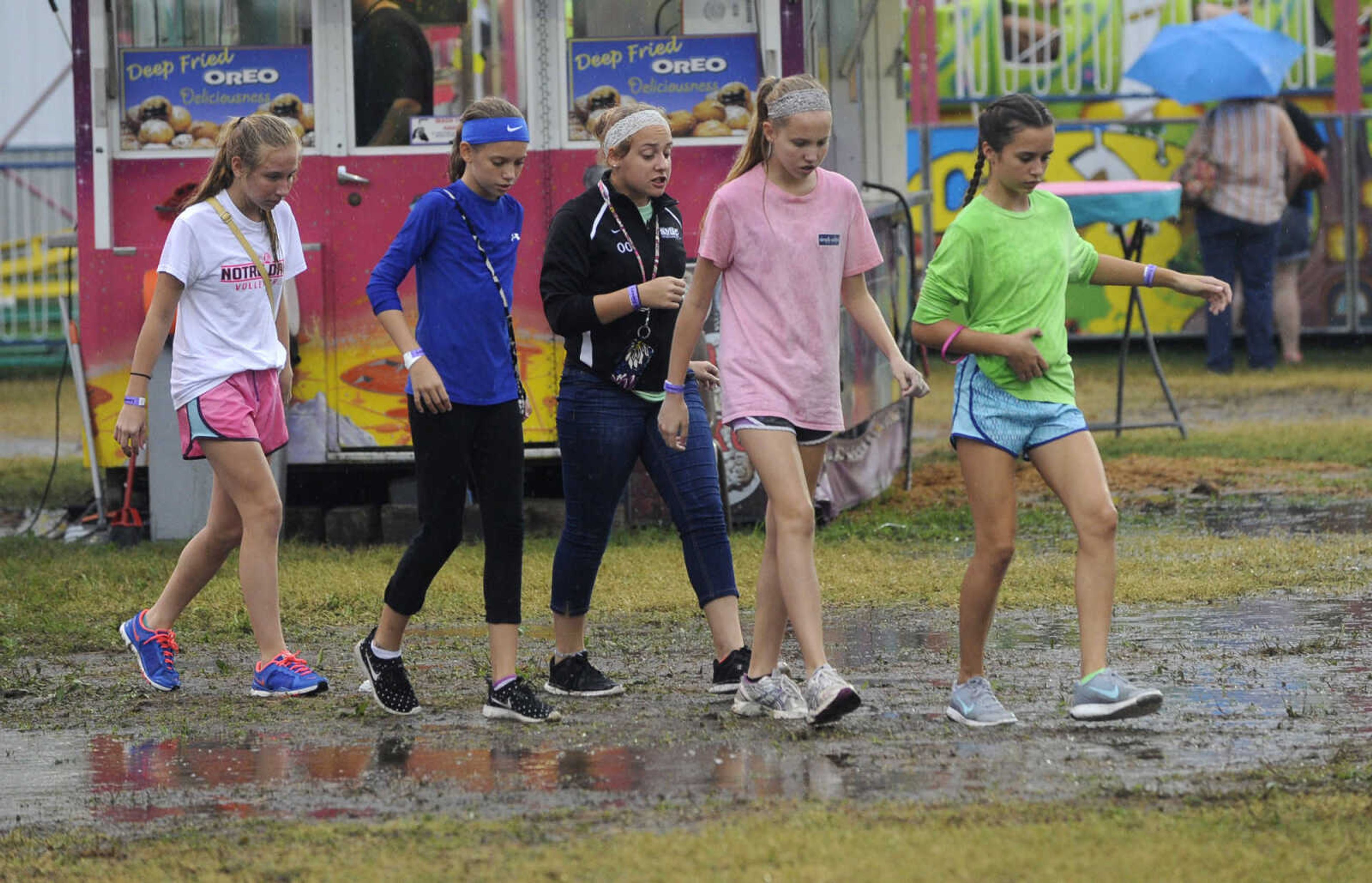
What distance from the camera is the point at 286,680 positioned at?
6.05m

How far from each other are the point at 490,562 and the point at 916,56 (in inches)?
346

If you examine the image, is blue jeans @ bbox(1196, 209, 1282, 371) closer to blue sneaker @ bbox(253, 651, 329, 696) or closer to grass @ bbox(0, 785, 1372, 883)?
blue sneaker @ bbox(253, 651, 329, 696)

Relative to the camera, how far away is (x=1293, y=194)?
16719mm

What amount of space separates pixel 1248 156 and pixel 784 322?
1197 centimetres

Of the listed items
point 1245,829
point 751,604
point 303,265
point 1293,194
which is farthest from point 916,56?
point 1245,829

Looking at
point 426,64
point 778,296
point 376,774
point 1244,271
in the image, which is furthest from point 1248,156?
point 376,774

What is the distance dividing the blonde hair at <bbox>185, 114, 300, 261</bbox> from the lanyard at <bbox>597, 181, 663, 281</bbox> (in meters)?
1.00

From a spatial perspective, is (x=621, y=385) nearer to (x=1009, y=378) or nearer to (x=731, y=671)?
(x=731, y=671)

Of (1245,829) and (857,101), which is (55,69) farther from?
(1245,829)

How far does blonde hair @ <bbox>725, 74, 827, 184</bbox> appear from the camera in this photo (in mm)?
5461

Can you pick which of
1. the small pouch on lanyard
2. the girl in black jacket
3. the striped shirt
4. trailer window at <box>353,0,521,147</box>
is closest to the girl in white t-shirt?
the girl in black jacket

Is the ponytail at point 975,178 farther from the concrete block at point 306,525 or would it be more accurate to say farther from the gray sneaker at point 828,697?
the concrete block at point 306,525

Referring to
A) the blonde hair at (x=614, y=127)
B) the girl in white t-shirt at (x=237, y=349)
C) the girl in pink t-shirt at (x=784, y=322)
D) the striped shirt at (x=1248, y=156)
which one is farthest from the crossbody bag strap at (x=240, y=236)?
the striped shirt at (x=1248, y=156)

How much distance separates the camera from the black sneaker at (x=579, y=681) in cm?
591
